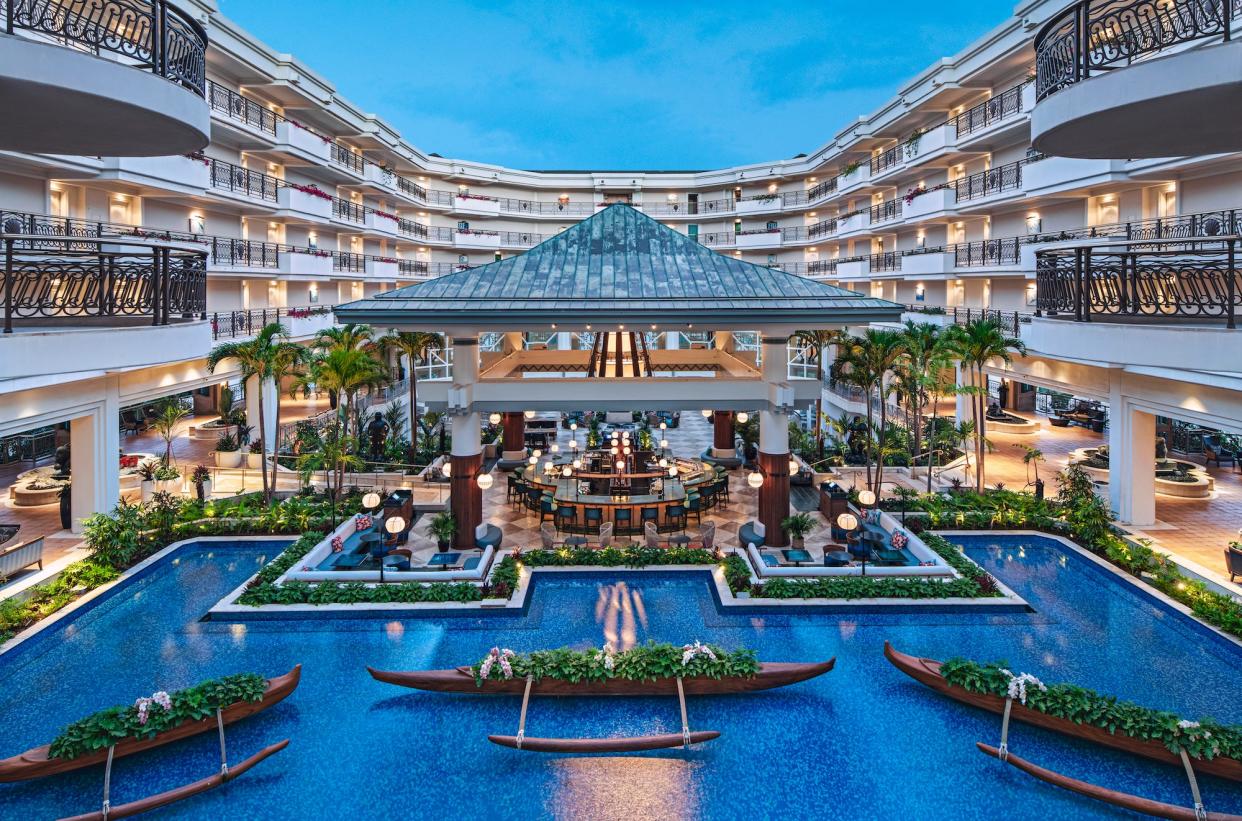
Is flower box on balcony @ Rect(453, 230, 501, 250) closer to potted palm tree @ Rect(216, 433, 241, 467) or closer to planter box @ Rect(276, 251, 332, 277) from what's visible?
planter box @ Rect(276, 251, 332, 277)

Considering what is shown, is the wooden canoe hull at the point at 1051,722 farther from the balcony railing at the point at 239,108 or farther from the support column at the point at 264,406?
the balcony railing at the point at 239,108

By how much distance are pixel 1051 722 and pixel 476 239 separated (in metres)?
47.2

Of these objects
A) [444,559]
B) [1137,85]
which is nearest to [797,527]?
[444,559]

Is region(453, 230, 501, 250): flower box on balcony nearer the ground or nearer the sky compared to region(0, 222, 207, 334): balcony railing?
nearer the sky

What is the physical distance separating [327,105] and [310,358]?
16.5 meters

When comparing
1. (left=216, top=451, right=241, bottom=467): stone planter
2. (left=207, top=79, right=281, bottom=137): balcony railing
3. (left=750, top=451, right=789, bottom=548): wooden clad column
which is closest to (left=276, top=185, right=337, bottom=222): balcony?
(left=207, top=79, right=281, bottom=137): balcony railing

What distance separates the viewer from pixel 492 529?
1941 cm

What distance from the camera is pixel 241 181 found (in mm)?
26203

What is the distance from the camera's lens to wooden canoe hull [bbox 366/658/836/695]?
36.2 feet

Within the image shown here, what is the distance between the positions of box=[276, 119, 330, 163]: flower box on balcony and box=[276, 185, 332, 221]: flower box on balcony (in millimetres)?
1552

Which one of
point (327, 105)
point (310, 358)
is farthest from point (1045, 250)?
point (327, 105)

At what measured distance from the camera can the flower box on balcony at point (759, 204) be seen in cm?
5062

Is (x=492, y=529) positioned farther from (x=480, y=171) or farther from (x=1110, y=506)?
(x=480, y=171)

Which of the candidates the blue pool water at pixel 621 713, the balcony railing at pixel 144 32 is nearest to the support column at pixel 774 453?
the blue pool water at pixel 621 713
